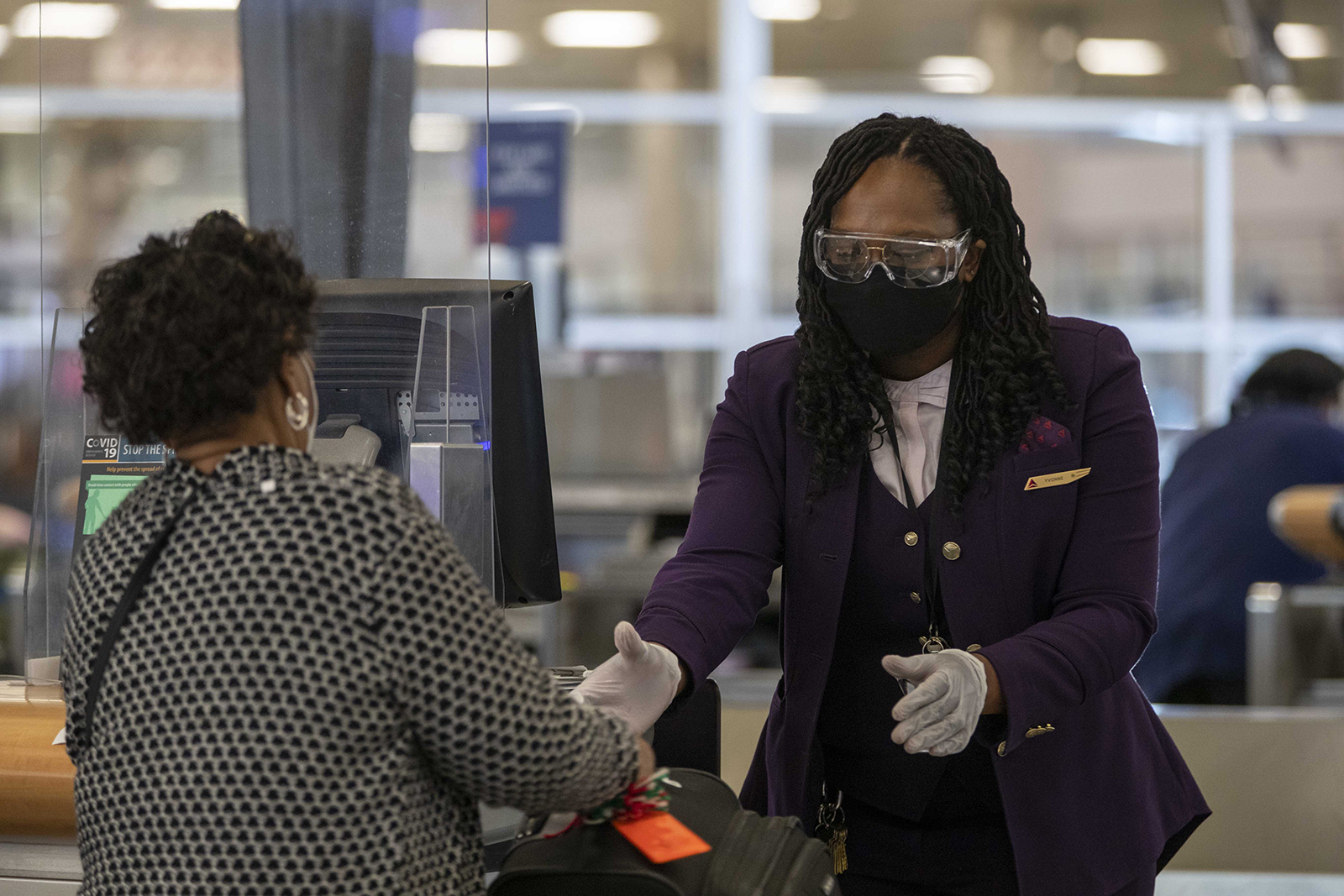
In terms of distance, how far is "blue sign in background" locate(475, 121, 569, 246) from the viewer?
5.84 meters

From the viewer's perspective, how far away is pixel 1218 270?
752cm

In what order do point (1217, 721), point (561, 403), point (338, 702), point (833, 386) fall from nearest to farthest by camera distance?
point (338, 702) < point (833, 386) < point (1217, 721) < point (561, 403)

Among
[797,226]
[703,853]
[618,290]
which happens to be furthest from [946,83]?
[703,853]

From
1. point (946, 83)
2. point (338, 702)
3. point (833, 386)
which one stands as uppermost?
point (946, 83)

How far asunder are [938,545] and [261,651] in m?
0.82

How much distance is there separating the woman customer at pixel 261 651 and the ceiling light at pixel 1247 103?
290 inches

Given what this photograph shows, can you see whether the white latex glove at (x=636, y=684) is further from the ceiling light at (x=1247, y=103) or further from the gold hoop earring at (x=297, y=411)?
the ceiling light at (x=1247, y=103)

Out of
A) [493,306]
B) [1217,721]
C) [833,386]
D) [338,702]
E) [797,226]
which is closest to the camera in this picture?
[338,702]

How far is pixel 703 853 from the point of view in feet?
4.01

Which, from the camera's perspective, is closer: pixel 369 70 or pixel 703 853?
pixel 703 853

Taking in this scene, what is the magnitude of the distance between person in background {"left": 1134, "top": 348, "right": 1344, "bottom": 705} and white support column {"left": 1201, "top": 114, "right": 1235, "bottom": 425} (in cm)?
364

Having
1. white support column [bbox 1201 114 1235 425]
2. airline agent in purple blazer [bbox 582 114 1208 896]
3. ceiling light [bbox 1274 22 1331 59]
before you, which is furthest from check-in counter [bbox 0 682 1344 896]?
ceiling light [bbox 1274 22 1331 59]

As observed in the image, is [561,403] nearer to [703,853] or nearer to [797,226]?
[797,226]

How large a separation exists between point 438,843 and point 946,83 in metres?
7.04
